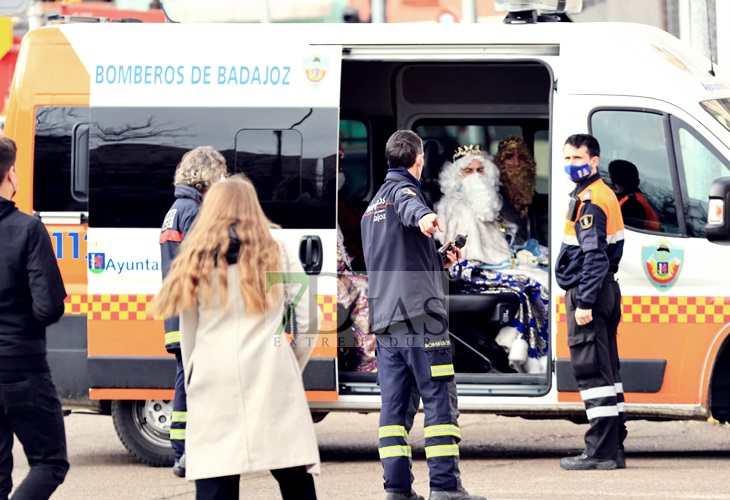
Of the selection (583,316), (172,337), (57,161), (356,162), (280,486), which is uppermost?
(356,162)

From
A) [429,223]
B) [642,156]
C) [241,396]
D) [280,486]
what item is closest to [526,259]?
[642,156]

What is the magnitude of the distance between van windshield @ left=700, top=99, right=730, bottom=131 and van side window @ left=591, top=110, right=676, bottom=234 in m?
0.29

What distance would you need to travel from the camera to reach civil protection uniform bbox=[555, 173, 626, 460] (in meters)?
7.91

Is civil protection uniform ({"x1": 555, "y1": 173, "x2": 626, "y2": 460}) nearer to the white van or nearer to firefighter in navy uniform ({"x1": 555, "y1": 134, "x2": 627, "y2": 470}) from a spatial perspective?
firefighter in navy uniform ({"x1": 555, "y1": 134, "x2": 627, "y2": 470})

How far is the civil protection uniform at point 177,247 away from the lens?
7.91 m

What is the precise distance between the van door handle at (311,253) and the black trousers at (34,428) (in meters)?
2.61

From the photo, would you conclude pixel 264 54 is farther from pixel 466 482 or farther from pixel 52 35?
pixel 466 482

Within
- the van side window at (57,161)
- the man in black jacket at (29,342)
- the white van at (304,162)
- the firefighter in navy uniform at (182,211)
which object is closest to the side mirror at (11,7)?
the white van at (304,162)

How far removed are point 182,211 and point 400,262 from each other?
1578mm

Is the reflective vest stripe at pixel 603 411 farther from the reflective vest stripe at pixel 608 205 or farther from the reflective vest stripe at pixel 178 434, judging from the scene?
Result: the reflective vest stripe at pixel 178 434

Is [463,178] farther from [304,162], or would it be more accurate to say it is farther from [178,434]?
[178,434]

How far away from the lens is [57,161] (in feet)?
28.3

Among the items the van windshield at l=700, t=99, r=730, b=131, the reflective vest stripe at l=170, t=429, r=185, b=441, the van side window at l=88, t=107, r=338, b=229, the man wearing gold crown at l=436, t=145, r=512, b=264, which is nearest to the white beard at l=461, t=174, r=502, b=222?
the man wearing gold crown at l=436, t=145, r=512, b=264

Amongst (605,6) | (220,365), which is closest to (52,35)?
(220,365)
